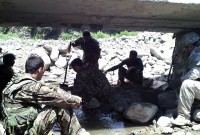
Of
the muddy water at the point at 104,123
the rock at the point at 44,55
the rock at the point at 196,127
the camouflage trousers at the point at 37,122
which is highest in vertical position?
the rock at the point at 44,55

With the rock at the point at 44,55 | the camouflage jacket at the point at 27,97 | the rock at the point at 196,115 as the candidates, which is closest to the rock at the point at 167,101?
the rock at the point at 196,115

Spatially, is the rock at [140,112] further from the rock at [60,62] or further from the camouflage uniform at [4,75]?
the rock at [60,62]

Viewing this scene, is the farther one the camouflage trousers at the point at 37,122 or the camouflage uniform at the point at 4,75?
the camouflage uniform at the point at 4,75

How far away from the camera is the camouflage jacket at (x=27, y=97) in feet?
13.7

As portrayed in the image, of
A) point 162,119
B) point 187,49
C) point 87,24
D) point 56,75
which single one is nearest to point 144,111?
point 162,119

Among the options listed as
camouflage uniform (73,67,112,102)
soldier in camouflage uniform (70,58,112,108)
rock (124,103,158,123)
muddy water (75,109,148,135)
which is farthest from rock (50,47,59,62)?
rock (124,103,158,123)

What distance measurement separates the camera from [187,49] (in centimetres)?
672

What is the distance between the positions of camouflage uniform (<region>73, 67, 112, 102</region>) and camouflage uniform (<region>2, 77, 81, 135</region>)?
3008 mm

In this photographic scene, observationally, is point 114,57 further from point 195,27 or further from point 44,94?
point 44,94

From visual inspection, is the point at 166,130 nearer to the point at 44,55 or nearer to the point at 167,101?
the point at 167,101

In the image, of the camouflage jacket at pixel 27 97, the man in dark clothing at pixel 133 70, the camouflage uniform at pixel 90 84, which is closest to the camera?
the camouflage jacket at pixel 27 97

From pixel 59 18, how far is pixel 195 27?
3.22 m

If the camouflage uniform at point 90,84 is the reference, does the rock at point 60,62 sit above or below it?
above

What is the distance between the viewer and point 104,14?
22.0 feet
